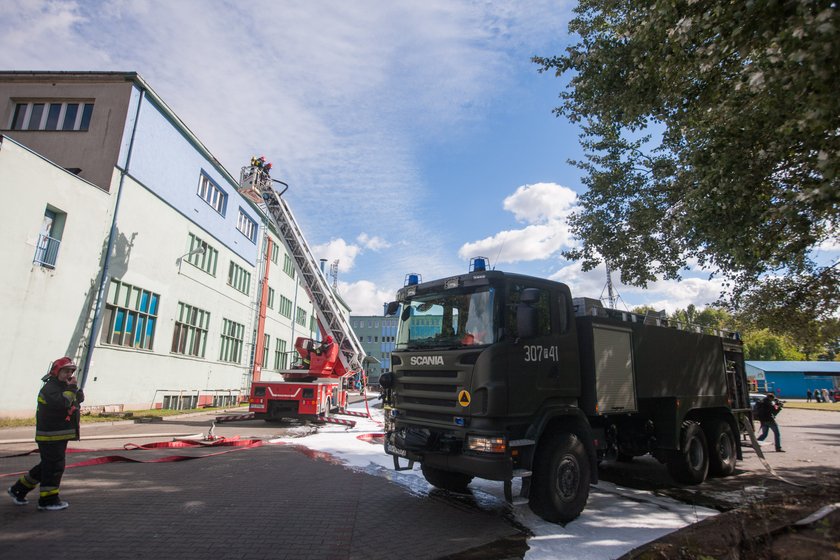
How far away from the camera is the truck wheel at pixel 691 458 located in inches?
296

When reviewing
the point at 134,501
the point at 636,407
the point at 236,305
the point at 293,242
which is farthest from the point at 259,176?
the point at 636,407

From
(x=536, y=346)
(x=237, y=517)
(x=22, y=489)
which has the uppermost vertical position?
(x=536, y=346)

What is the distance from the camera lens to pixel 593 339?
6.30m

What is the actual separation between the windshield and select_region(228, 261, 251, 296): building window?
72.3ft

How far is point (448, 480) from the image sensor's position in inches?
264

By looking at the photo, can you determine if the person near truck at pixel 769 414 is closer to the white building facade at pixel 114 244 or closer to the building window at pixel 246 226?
the white building facade at pixel 114 244

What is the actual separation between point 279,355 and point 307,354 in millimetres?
21168

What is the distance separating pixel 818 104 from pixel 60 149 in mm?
20400

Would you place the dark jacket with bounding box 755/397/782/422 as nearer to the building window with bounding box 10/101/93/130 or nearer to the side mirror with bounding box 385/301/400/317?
the side mirror with bounding box 385/301/400/317

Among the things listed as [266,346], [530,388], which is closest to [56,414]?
[530,388]

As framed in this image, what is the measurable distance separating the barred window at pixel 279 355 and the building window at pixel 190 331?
11.6 meters

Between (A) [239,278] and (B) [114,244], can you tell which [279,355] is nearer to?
(A) [239,278]

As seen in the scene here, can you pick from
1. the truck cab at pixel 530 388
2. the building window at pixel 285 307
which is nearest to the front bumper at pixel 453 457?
the truck cab at pixel 530 388

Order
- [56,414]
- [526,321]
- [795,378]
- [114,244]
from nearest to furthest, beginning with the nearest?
[526,321]
[56,414]
[114,244]
[795,378]
